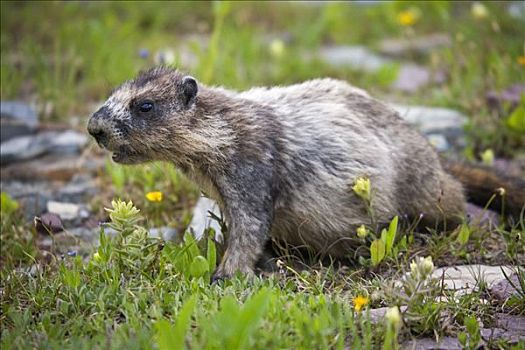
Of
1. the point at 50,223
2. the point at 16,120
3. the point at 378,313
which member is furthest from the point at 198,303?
the point at 16,120

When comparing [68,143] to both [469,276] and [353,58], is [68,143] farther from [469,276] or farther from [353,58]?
[469,276]

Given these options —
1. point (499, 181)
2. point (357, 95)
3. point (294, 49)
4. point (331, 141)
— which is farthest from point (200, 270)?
point (294, 49)

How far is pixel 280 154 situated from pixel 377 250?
0.91 meters

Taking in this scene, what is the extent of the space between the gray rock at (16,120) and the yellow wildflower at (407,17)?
4.05m

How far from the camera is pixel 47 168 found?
22.3 ft

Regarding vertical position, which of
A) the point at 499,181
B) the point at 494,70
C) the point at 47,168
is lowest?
the point at 47,168

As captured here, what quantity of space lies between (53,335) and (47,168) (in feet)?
10.9

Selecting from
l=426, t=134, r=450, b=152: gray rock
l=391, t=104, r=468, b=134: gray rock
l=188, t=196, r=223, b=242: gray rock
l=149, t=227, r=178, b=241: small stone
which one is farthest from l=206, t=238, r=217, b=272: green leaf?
l=391, t=104, r=468, b=134: gray rock

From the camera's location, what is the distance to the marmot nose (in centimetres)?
459

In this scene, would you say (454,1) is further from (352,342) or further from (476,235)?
(352,342)

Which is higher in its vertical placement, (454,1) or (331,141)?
(454,1)

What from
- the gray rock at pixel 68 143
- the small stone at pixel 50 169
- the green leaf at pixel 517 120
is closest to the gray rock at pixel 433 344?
the green leaf at pixel 517 120

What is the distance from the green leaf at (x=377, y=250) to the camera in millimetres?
4453

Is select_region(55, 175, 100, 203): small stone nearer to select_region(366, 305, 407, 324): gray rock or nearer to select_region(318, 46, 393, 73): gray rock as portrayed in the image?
select_region(366, 305, 407, 324): gray rock
